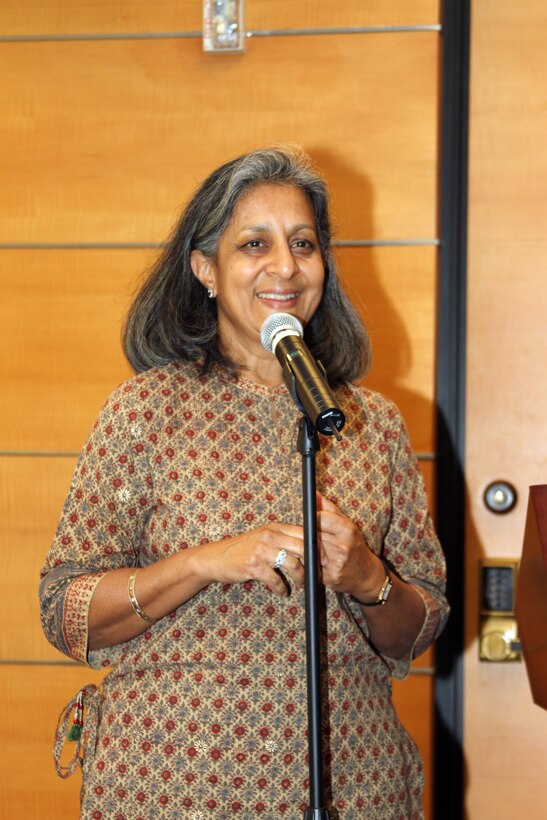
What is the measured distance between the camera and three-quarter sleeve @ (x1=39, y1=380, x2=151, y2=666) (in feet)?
5.51

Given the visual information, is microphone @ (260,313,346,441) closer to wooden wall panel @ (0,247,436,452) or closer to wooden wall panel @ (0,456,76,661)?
wooden wall panel @ (0,247,436,452)

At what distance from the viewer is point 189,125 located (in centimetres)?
269

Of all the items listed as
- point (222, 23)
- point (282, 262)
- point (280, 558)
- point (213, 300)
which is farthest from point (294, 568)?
point (222, 23)

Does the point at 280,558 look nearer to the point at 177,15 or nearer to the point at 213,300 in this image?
the point at 213,300

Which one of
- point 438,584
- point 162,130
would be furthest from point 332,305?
point 162,130

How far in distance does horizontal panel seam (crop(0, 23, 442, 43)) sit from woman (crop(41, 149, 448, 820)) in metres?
0.95

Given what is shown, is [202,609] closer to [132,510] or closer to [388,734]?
[132,510]

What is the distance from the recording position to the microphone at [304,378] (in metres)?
1.18

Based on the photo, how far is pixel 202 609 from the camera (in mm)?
1649

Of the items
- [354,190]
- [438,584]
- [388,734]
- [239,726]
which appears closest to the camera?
[239,726]

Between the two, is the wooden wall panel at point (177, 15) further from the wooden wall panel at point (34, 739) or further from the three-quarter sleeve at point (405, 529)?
the wooden wall panel at point (34, 739)

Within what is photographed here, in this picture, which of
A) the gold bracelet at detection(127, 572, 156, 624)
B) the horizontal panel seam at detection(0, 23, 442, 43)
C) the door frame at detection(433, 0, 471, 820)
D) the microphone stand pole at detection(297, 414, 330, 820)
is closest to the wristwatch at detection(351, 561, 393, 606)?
the gold bracelet at detection(127, 572, 156, 624)

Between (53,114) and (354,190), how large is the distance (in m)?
0.80

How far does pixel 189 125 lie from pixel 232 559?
1553 mm
